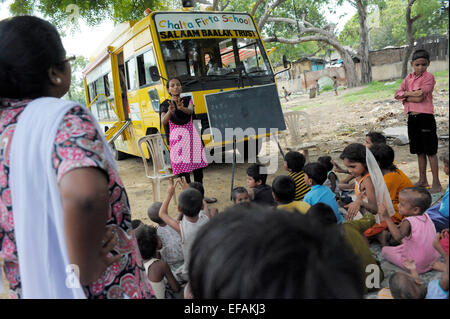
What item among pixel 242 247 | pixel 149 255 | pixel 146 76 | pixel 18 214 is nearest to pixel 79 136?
pixel 18 214

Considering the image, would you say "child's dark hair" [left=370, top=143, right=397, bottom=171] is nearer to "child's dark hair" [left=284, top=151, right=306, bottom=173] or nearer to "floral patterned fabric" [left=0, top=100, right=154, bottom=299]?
"child's dark hair" [left=284, top=151, right=306, bottom=173]

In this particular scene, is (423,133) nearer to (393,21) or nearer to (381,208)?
(381,208)

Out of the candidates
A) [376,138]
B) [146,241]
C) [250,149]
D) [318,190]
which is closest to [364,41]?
[250,149]

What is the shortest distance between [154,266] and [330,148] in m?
5.56

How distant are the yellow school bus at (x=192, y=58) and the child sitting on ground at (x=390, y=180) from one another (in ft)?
7.31

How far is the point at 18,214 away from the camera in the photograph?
91 cm

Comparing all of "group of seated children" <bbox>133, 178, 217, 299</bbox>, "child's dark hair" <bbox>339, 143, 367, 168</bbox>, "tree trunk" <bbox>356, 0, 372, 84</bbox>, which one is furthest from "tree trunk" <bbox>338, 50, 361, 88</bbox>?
"group of seated children" <bbox>133, 178, 217, 299</bbox>

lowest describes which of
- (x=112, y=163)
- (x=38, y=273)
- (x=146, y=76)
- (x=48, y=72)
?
(x=38, y=273)

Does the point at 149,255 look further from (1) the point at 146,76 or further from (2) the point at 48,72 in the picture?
(1) the point at 146,76

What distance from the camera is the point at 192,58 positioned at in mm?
5215

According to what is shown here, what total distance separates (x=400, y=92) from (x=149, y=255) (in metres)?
3.44

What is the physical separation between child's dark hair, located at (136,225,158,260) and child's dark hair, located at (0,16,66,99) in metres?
1.45

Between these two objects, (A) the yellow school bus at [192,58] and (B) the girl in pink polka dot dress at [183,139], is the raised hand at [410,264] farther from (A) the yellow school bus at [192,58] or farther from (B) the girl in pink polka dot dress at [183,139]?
(A) the yellow school bus at [192,58]

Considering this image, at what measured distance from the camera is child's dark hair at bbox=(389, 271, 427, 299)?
6.04ft
